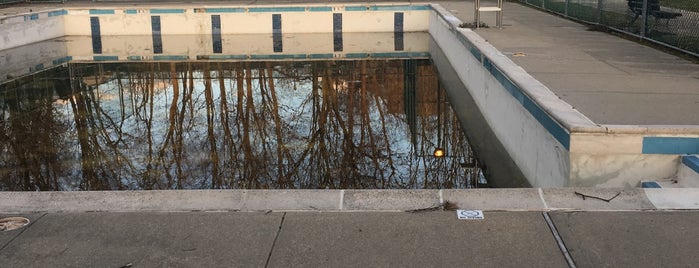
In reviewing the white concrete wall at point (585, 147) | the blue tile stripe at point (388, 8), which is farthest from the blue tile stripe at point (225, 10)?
the white concrete wall at point (585, 147)

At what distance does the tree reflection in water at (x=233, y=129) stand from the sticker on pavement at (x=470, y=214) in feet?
10.3

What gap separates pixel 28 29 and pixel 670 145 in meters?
19.7

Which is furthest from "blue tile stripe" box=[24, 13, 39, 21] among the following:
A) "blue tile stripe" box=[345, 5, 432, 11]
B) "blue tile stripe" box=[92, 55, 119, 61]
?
Result: "blue tile stripe" box=[345, 5, 432, 11]

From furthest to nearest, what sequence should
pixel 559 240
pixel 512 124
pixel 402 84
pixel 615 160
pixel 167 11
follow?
pixel 167 11, pixel 402 84, pixel 512 124, pixel 615 160, pixel 559 240

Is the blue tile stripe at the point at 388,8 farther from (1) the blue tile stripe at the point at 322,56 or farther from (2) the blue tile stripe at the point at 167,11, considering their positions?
(1) the blue tile stripe at the point at 322,56

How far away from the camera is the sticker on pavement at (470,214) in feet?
15.2

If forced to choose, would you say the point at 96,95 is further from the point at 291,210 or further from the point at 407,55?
the point at 291,210

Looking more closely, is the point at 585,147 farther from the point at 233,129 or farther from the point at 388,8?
the point at 388,8

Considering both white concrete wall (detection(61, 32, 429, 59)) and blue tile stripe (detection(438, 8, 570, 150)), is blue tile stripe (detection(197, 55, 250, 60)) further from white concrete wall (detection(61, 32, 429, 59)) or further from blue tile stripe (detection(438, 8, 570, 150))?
blue tile stripe (detection(438, 8, 570, 150))

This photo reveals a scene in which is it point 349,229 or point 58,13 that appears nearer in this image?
point 349,229

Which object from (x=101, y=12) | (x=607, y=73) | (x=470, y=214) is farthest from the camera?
(x=101, y=12)

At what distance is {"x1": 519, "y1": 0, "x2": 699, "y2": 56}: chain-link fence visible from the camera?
10935mm

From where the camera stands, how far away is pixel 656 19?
480 inches

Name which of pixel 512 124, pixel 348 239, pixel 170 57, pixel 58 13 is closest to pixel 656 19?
pixel 512 124
